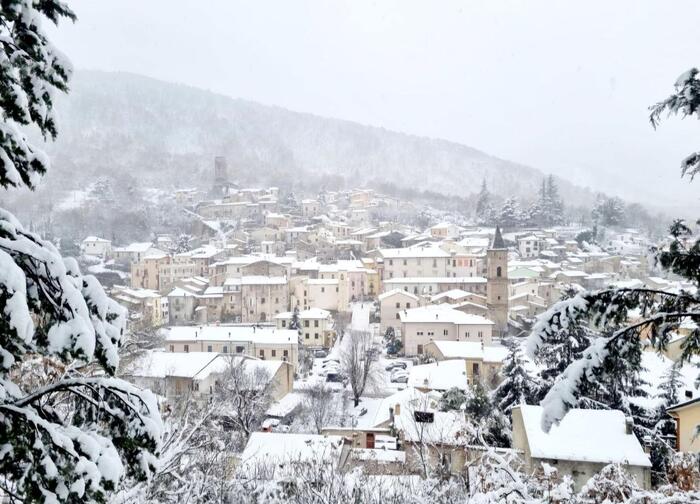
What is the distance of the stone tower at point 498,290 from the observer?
5025 cm

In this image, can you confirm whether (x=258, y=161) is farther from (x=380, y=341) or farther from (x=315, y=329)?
(x=380, y=341)

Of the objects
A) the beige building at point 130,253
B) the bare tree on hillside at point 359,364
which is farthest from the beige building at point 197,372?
the beige building at point 130,253

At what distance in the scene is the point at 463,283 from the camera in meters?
55.9

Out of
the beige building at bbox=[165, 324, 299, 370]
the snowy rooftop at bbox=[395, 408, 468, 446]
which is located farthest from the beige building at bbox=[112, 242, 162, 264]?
the snowy rooftop at bbox=[395, 408, 468, 446]

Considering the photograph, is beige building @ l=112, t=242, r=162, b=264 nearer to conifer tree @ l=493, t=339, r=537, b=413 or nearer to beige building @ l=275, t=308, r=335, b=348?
beige building @ l=275, t=308, r=335, b=348

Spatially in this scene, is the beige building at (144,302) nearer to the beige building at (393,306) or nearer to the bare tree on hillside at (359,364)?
the bare tree on hillside at (359,364)

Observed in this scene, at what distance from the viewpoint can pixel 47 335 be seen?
9.61 ft

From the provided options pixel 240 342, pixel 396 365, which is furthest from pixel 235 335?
pixel 396 365

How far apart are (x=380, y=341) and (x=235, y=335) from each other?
11.8m

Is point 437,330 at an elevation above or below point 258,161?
below

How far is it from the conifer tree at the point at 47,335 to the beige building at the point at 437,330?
3930 cm

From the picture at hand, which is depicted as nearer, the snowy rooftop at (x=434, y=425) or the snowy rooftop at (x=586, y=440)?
the snowy rooftop at (x=586, y=440)

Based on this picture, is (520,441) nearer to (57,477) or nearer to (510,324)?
(57,477)

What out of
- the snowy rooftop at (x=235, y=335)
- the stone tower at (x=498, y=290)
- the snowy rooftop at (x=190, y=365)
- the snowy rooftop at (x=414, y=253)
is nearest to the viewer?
the snowy rooftop at (x=190, y=365)
